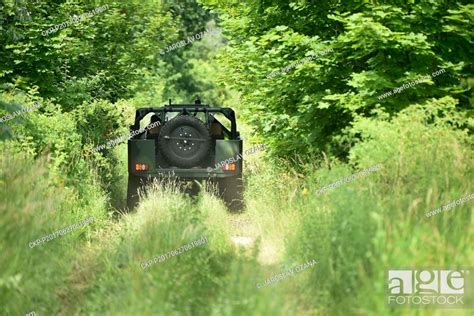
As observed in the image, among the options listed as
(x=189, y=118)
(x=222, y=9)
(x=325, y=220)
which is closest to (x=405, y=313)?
(x=325, y=220)

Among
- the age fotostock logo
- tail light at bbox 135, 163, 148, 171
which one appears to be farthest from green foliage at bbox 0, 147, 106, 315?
tail light at bbox 135, 163, 148, 171

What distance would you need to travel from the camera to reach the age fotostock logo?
236 inches

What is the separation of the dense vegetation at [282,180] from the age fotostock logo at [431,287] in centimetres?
18

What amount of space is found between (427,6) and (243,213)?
510 cm

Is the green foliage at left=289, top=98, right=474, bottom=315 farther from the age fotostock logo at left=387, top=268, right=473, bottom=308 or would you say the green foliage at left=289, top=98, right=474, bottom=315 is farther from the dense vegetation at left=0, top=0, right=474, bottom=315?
the age fotostock logo at left=387, top=268, right=473, bottom=308

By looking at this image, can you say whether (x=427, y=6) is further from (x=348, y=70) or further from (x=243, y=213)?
(x=243, y=213)

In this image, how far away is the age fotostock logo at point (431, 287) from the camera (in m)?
6.00

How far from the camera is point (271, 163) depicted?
13375mm

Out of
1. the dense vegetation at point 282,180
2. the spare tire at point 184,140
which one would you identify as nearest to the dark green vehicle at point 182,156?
the spare tire at point 184,140

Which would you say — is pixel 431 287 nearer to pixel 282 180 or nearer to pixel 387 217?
pixel 387 217

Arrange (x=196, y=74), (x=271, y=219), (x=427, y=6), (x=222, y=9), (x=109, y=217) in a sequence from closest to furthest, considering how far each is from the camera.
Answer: (x=427, y=6), (x=271, y=219), (x=109, y=217), (x=222, y=9), (x=196, y=74)

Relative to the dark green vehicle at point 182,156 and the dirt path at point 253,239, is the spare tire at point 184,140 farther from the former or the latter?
the dirt path at point 253,239

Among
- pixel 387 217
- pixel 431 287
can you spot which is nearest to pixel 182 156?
pixel 387 217

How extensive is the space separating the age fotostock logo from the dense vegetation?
178mm
